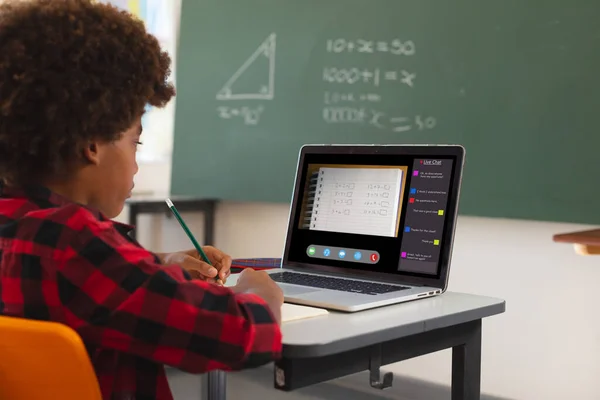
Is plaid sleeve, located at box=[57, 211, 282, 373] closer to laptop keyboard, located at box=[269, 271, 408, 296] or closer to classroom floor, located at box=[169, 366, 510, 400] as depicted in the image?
laptop keyboard, located at box=[269, 271, 408, 296]

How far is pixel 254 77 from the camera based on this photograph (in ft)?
10.9

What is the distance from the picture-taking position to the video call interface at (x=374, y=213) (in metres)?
1.55

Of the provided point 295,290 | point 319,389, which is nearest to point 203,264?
point 295,290

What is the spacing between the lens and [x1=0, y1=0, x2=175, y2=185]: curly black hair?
1006 millimetres

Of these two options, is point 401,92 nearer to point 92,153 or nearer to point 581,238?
point 581,238

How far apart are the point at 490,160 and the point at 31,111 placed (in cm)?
196

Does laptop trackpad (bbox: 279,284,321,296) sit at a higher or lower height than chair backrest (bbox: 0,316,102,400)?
higher

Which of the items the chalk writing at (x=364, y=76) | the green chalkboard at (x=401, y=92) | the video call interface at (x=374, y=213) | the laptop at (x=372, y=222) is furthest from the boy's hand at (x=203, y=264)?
the chalk writing at (x=364, y=76)

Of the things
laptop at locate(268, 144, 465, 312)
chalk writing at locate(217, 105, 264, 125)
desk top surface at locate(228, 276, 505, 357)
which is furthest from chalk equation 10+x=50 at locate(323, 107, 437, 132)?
desk top surface at locate(228, 276, 505, 357)

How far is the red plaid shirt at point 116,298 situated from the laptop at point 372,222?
1.24ft

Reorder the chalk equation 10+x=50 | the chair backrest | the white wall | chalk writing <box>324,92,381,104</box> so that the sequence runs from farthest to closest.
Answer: chalk writing <box>324,92,381,104</box> < the chalk equation 10+x=50 < the white wall < the chair backrest

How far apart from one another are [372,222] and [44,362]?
2.76 feet

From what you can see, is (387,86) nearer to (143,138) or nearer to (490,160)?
(490,160)

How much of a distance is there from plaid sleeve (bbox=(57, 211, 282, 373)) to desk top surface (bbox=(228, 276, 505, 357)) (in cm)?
10
